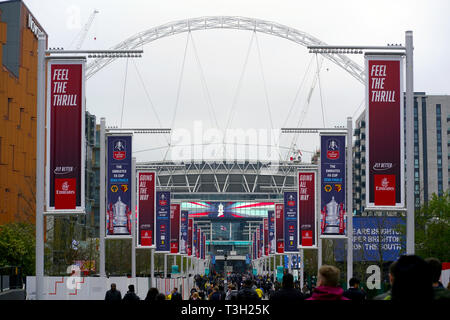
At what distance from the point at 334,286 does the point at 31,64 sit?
273ft

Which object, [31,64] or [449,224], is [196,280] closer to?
[31,64]

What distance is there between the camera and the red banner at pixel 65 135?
27.5m

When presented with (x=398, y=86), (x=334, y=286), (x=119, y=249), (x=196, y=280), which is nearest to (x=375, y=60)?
(x=398, y=86)

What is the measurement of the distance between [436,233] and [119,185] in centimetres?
2239

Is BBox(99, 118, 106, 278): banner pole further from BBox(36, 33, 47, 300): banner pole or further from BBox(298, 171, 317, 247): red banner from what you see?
BBox(298, 171, 317, 247): red banner

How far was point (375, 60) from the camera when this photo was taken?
2675 centimetres

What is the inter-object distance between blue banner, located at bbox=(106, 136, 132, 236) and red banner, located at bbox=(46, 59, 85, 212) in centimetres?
1389

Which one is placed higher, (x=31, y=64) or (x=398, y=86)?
(x=31, y=64)

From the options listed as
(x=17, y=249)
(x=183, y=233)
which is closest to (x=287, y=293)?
(x=17, y=249)

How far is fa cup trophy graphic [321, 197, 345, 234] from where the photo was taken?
40906 mm

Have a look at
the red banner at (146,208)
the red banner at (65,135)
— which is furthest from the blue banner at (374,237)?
the red banner at (65,135)

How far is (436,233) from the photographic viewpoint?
179ft

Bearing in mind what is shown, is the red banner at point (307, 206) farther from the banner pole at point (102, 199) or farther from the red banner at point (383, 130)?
the red banner at point (383, 130)
